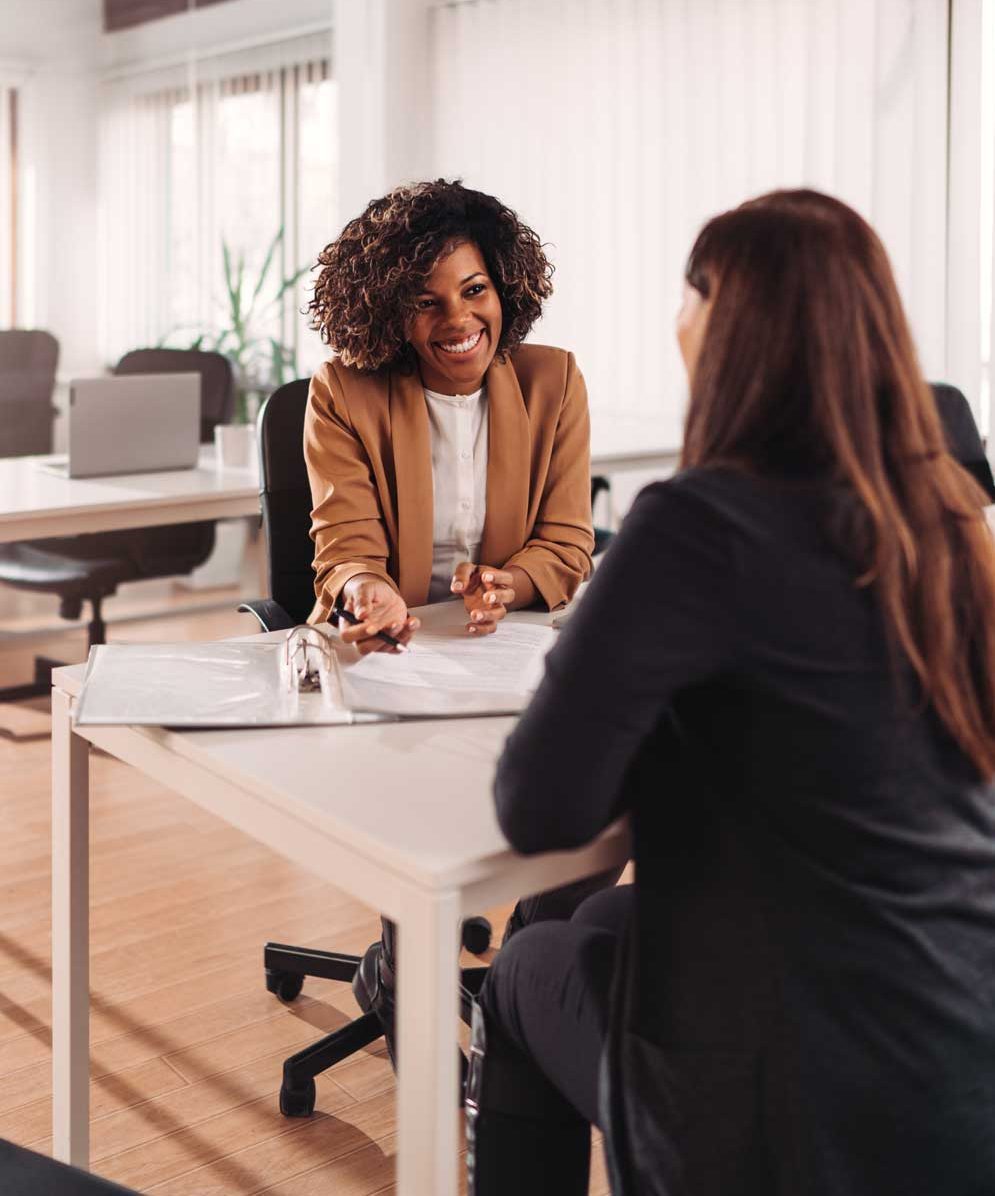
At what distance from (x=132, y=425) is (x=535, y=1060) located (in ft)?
8.06

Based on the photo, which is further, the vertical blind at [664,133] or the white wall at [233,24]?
the white wall at [233,24]

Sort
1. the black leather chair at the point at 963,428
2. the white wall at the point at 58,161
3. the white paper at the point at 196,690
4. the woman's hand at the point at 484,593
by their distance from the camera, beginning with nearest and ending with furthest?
1. the white paper at the point at 196,690
2. the woman's hand at the point at 484,593
3. the black leather chair at the point at 963,428
4. the white wall at the point at 58,161

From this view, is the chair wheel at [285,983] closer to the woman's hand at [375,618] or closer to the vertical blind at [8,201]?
the woman's hand at [375,618]

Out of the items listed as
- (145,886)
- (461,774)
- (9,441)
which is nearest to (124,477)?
(145,886)

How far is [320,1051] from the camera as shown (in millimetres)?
1926

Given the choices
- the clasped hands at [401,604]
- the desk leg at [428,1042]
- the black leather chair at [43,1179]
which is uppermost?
the clasped hands at [401,604]

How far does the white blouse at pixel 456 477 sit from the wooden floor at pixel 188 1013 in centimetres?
76

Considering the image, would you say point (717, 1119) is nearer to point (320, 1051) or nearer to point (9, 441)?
point (320, 1051)

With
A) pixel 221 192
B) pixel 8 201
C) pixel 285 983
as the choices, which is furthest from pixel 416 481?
pixel 221 192

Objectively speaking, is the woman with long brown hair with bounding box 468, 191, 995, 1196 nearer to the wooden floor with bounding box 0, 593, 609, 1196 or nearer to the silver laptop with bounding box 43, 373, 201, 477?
the wooden floor with bounding box 0, 593, 609, 1196

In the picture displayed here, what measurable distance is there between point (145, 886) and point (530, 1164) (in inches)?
62.9

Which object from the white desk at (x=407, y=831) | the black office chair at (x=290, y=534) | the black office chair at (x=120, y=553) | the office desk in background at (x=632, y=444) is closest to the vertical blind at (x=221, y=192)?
the black office chair at (x=120, y=553)

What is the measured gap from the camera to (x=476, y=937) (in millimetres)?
2365

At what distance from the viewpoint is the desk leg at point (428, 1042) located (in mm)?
1062
